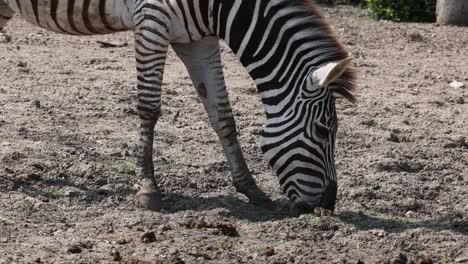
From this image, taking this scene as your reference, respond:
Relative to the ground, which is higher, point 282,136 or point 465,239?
point 282,136

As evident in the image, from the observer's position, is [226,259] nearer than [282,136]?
Yes

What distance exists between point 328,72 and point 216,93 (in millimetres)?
1321

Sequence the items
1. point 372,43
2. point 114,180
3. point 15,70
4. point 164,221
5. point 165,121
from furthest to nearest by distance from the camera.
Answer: point 372,43 < point 15,70 < point 165,121 < point 114,180 < point 164,221

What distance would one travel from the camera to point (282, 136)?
291 inches

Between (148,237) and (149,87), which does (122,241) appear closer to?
(148,237)

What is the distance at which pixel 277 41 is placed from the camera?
7.45 m

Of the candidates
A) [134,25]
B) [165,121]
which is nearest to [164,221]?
[134,25]

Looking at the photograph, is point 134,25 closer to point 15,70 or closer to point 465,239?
point 465,239

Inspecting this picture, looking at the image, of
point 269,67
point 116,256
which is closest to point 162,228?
point 116,256

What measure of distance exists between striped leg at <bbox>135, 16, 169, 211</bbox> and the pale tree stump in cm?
805

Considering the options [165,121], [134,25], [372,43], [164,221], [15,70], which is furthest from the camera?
[372,43]

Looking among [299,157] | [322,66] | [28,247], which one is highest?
[322,66]

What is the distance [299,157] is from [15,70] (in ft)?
17.5

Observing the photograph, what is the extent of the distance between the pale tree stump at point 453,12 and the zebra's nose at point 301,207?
323 inches
